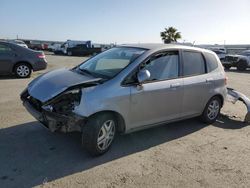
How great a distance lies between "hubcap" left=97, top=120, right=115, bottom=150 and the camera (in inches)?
185

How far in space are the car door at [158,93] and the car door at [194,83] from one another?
0.21 metres

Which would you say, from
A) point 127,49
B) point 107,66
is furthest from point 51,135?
point 127,49

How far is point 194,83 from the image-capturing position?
609 cm

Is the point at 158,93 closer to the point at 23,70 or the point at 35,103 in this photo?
the point at 35,103

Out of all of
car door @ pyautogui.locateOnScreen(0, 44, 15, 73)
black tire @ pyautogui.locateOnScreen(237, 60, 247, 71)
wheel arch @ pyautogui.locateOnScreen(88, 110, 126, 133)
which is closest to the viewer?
wheel arch @ pyautogui.locateOnScreen(88, 110, 126, 133)

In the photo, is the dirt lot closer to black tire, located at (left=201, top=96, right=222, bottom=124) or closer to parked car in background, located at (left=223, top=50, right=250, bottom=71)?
black tire, located at (left=201, top=96, right=222, bottom=124)

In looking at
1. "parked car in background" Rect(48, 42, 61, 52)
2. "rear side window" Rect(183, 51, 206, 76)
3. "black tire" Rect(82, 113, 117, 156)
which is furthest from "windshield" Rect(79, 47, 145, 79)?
"parked car in background" Rect(48, 42, 61, 52)

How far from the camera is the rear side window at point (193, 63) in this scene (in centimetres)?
604

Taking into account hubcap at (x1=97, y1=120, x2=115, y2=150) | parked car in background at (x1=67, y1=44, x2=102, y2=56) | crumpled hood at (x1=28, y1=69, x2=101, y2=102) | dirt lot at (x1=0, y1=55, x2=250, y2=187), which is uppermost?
parked car in background at (x1=67, y1=44, x2=102, y2=56)

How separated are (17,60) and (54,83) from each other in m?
7.89

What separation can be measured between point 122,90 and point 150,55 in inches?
37.4

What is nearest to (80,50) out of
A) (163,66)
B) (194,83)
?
(194,83)

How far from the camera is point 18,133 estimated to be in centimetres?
555

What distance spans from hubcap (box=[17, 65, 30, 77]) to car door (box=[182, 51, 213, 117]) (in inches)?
320
